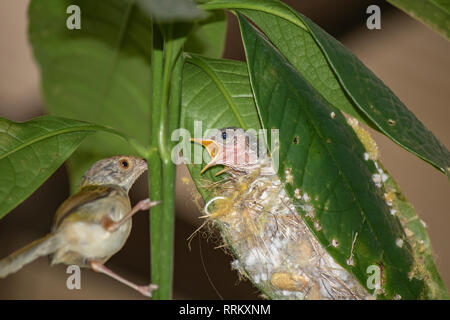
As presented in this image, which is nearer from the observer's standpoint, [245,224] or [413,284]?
[413,284]

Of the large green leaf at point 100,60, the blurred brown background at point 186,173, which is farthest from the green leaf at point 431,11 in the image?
the blurred brown background at point 186,173

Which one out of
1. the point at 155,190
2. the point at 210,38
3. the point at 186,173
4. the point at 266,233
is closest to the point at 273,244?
the point at 266,233

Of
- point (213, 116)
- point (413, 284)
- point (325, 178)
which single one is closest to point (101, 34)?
point (213, 116)

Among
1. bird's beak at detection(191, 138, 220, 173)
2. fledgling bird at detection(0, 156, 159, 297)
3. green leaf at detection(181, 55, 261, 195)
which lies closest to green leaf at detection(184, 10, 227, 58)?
green leaf at detection(181, 55, 261, 195)

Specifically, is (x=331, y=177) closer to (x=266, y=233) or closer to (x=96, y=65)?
(x=266, y=233)

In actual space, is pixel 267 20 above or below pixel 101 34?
below
